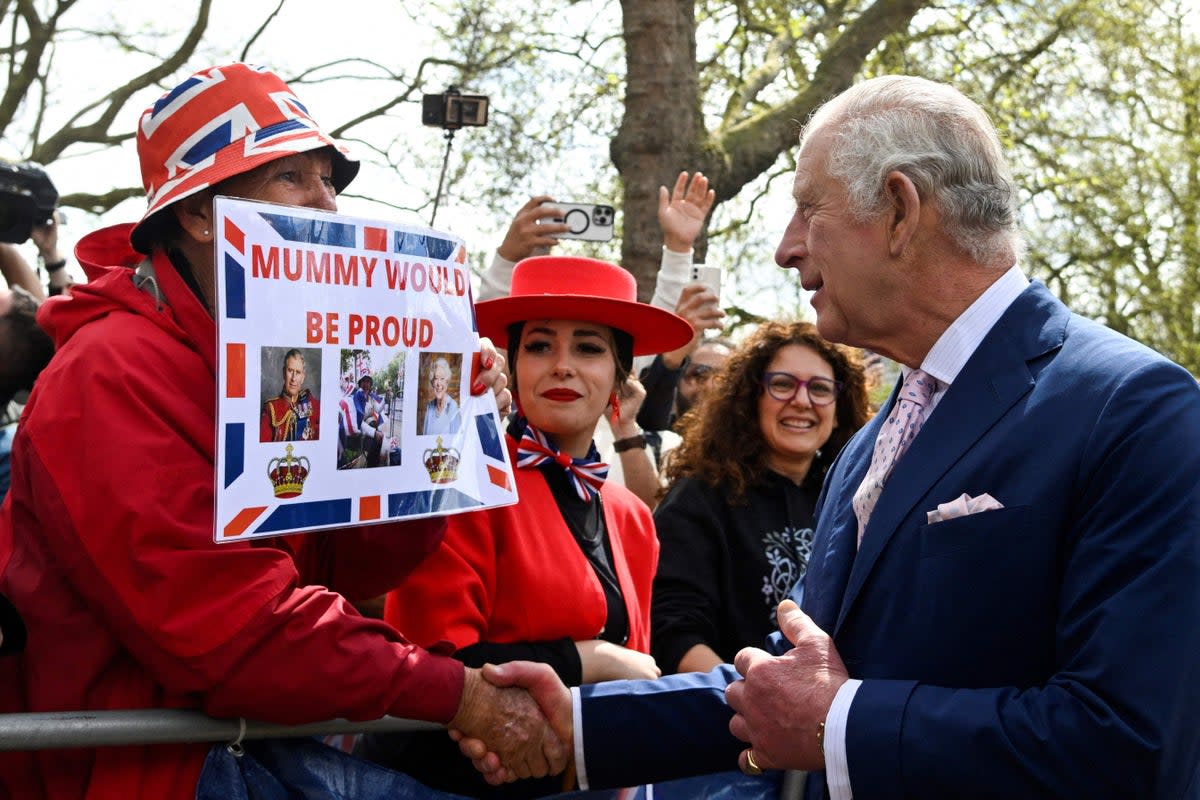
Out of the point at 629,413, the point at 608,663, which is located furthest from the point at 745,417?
the point at 608,663

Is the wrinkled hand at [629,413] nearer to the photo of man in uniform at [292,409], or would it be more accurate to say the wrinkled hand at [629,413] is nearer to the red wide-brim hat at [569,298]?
the red wide-brim hat at [569,298]

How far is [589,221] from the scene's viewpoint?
5762mm

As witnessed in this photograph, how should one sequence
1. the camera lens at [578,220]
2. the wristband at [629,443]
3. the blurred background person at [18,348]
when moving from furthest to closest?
the camera lens at [578,220], the wristband at [629,443], the blurred background person at [18,348]

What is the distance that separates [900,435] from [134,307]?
1536mm

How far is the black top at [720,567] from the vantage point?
3.94 meters

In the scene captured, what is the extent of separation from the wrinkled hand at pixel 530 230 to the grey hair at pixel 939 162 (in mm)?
2411

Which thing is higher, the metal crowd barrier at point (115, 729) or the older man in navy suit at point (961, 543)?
the older man in navy suit at point (961, 543)

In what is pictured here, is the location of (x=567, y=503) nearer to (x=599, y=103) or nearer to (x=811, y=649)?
(x=811, y=649)

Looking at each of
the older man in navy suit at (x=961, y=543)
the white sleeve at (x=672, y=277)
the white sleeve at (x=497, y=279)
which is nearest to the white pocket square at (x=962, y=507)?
the older man in navy suit at (x=961, y=543)

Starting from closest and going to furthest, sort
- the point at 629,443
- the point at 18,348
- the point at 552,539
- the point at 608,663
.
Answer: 1. the point at 608,663
2. the point at 552,539
3. the point at 18,348
4. the point at 629,443

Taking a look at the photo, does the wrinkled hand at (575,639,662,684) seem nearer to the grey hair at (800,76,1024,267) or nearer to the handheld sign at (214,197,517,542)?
the handheld sign at (214,197,517,542)

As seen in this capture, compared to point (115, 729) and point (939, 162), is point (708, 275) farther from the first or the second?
point (115, 729)

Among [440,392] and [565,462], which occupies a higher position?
[440,392]

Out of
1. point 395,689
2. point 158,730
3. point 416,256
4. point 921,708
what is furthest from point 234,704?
point 921,708
